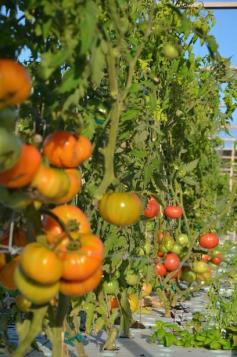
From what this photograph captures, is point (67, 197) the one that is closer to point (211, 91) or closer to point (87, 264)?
point (87, 264)

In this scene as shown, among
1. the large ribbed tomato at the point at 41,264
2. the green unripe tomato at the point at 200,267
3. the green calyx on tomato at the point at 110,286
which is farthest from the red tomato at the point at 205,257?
the large ribbed tomato at the point at 41,264

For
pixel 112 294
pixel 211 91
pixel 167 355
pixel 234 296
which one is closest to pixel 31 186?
pixel 112 294

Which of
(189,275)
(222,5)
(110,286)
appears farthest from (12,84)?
(222,5)

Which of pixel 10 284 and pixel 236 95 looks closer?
pixel 10 284

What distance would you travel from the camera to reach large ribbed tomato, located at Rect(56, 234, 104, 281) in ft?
2.90

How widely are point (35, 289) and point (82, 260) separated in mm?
81

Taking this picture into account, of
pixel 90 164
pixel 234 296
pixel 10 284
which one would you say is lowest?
pixel 234 296

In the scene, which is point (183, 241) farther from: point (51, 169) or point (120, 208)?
point (51, 169)

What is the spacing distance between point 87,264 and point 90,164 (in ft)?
3.26

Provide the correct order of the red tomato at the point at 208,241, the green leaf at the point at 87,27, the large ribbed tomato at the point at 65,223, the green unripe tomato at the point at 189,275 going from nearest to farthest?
the green leaf at the point at 87,27 → the large ribbed tomato at the point at 65,223 → the red tomato at the point at 208,241 → the green unripe tomato at the point at 189,275

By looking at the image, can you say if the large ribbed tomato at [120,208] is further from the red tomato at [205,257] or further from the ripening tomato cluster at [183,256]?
the red tomato at [205,257]

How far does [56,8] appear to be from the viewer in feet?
2.89

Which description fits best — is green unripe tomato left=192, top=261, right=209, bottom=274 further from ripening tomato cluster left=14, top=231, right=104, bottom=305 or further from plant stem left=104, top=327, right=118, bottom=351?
ripening tomato cluster left=14, top=231, right=104, bottom=305

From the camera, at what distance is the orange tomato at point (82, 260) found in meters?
0.88
